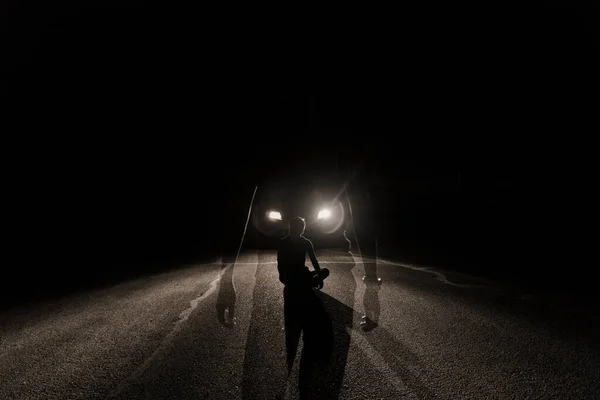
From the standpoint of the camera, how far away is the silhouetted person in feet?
12.5

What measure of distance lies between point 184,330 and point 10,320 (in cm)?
382

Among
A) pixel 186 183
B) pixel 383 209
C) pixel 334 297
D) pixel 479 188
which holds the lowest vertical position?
pixel 334 297

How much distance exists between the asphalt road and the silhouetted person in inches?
7.4

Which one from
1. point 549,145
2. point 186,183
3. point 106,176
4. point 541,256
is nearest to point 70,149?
point 106,176

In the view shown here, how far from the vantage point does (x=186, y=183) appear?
38312 mm

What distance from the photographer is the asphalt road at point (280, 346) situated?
2895 mm

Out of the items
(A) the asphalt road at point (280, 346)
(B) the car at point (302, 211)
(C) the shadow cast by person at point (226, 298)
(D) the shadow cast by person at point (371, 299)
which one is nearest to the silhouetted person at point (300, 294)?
(A) the asphalt road at point (280, 346)

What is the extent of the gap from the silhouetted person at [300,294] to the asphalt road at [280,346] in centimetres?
19

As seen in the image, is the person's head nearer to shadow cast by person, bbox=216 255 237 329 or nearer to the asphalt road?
the asphalt road

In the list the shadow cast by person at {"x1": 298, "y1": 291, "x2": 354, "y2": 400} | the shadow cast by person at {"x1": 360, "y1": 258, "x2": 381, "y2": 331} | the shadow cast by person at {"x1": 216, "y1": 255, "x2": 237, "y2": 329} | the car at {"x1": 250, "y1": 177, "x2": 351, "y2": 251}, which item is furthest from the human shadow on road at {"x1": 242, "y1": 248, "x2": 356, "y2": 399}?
the car at {"x1": 250, "y1": 177, "x2": 351, "y2": 251}

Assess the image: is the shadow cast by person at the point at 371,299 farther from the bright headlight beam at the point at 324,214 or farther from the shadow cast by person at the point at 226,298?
the bright headlight beam at the point at 324,214

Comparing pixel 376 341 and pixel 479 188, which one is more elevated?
pixel 479 188

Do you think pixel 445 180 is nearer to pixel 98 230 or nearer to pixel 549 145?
pixel 549 145

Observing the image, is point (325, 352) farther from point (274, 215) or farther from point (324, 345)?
point (274, 215)
